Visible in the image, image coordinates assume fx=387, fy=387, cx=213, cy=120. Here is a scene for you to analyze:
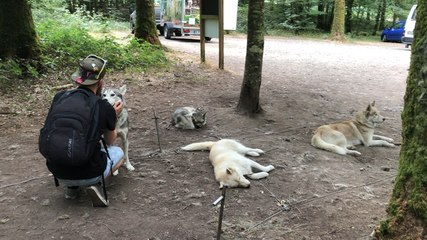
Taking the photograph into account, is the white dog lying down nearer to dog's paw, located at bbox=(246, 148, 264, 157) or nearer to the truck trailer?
dog's paw, located at bbox=(246, 148, 264, 157)

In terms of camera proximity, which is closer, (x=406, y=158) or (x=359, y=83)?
(x=406, y=158)

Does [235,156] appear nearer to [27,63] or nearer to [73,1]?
[27,63]

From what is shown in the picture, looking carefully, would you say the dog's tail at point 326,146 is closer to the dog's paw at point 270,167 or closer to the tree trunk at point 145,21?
the dog's paw at point 270,167

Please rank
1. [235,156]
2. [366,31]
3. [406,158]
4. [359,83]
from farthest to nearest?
[366,31] → [359,83] → [235,156] → [406,158]

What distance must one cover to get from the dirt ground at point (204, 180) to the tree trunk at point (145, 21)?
14.2 feet

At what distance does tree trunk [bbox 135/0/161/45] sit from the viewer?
516 inches

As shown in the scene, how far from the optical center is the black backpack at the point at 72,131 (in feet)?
11.6

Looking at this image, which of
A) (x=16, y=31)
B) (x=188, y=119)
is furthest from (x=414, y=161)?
(x=16, y=31)

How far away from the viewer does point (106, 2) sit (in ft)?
128

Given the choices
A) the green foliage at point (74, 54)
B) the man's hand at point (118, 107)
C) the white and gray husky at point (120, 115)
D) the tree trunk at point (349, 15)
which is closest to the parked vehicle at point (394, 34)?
the tree trunk at point (349, 15)

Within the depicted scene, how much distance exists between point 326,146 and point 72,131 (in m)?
3.86

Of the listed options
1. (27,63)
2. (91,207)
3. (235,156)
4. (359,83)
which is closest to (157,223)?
(91,207)

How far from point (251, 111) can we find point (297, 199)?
3344 millimetres

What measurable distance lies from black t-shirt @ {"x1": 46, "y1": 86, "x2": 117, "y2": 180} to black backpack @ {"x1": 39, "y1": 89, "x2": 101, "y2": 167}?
7 cm
